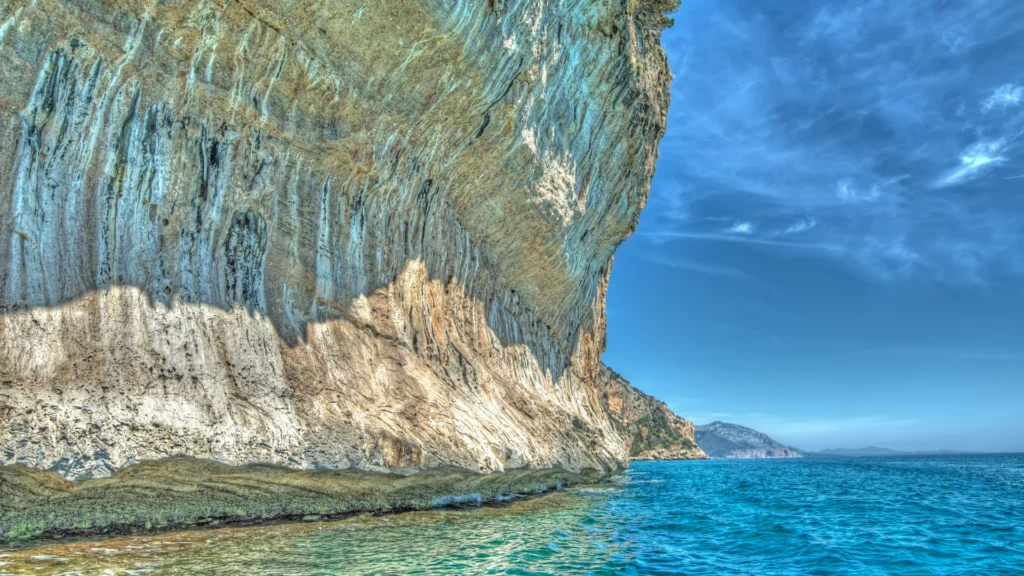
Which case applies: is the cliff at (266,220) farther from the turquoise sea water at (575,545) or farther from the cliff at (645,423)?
the cliff at (645,423)

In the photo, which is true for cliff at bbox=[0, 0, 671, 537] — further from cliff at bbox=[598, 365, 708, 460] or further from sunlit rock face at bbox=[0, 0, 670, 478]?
cliff at bbox=[598, 365, 708, 460]

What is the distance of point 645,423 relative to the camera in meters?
130

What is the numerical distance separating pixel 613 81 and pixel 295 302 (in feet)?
44.2

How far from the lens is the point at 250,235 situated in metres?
12.0

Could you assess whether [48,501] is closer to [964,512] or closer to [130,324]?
[130,324]

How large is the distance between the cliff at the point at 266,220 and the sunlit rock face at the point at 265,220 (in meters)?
0.04

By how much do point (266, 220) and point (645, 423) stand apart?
126m

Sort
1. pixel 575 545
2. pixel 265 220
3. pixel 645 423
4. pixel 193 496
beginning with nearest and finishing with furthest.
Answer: pixel 193 496, pixel 575 545, pixel 265 220, pixel 645 423

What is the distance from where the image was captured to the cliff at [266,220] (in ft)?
29.8

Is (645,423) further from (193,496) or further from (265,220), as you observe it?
(193,496)

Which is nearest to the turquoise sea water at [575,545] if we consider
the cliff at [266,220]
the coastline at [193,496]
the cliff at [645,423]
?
the coastline at [193,496]

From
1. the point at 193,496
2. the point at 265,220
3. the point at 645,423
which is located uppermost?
the point at 265,220

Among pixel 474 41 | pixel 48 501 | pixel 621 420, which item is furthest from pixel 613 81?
pixel 621 420


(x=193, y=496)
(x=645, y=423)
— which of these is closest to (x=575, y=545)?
(x=193, y=496)
